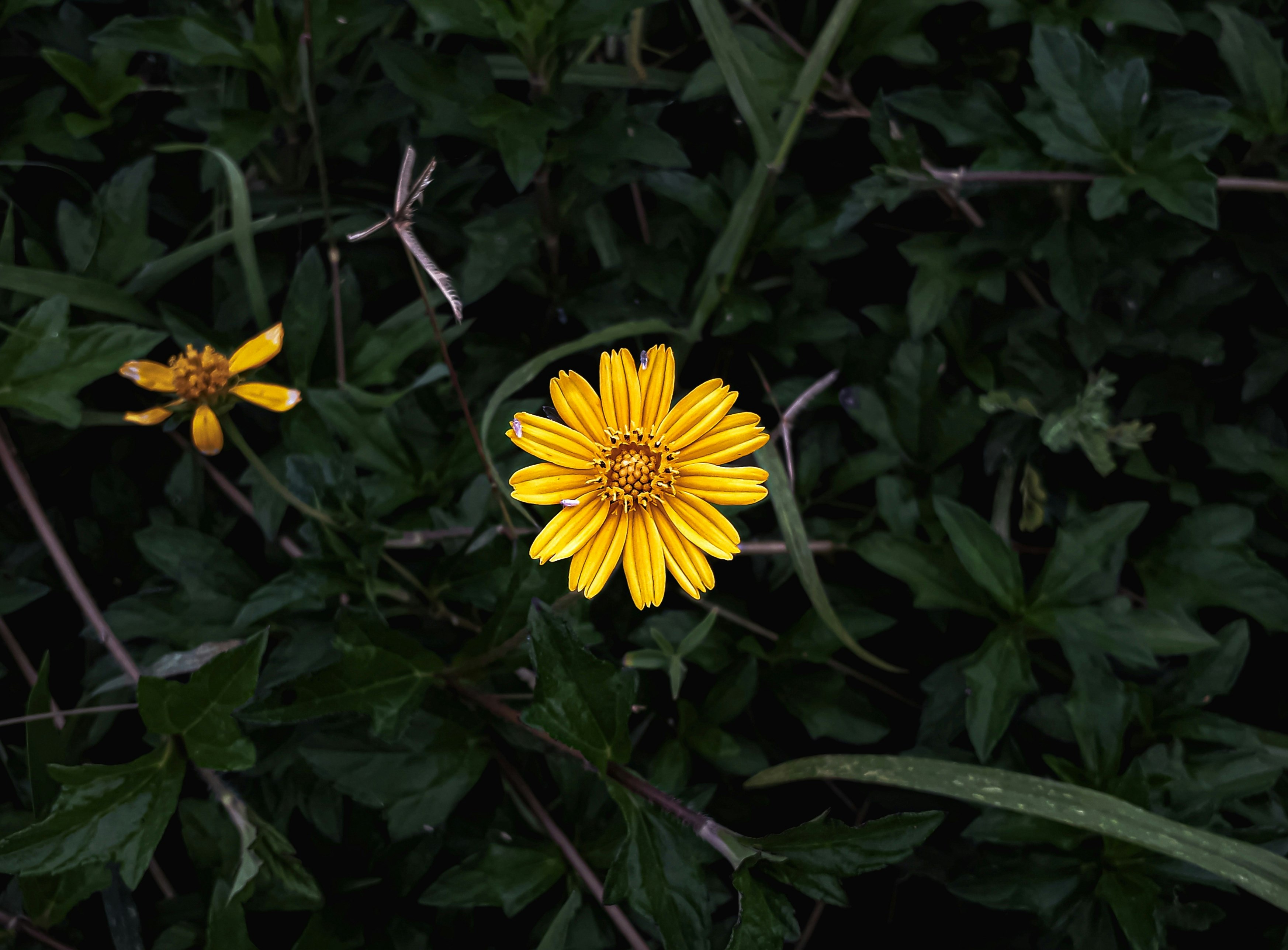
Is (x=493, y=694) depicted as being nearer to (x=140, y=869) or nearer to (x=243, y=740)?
(x=243, y=740)

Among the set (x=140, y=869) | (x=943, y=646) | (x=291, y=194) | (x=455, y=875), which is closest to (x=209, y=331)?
(x=291, y=194)

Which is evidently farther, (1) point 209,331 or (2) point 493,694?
(1) point 209,331

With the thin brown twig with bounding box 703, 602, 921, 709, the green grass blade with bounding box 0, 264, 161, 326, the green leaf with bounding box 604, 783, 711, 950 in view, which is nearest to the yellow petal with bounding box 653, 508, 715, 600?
the green leaf with bounding box 604, 783, 711, 950

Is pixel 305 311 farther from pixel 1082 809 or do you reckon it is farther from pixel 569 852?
pixel 1082 809

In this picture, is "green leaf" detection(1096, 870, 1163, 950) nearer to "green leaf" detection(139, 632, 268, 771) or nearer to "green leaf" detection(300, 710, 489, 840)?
"green leaf" detection(300, 710, 489, 840)

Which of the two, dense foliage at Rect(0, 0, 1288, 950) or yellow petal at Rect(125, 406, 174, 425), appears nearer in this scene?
yellow petal at Rect(125, 406, 174, 425)

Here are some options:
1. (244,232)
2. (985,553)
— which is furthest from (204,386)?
(985,553)
